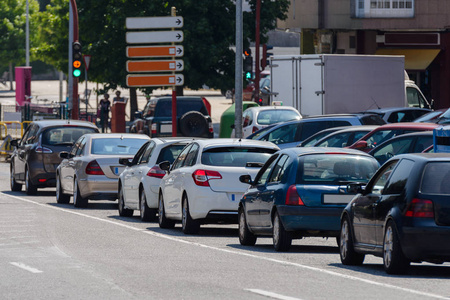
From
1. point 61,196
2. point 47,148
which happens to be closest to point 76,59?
point 47,148

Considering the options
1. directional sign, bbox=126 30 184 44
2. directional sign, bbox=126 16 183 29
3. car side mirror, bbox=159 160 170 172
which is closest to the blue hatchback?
car side mirror, bbox=159 160 170 172

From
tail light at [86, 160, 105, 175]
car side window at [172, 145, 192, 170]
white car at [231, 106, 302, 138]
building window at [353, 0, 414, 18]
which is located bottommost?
tail light at [86, 160, 105, 175]

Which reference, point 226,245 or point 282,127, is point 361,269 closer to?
point 226,245

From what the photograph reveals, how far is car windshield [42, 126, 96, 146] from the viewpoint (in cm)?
2697

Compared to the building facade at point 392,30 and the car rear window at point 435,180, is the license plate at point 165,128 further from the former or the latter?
the car rear window at point 435,180

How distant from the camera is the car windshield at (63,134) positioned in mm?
26969

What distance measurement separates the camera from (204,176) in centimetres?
1716

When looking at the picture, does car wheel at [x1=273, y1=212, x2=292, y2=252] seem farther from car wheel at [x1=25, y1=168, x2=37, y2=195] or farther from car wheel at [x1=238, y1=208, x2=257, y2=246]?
car wheel at [x1=25, y1=168, x2=37, y2=195]

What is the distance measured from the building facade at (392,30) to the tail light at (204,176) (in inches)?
1201

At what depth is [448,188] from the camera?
38.6 feet

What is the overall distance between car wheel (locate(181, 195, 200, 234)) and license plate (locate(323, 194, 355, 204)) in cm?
335

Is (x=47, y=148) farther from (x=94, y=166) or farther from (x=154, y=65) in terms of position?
(x=154, y=65)

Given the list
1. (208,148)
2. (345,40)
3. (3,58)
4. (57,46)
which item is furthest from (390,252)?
(3,58)

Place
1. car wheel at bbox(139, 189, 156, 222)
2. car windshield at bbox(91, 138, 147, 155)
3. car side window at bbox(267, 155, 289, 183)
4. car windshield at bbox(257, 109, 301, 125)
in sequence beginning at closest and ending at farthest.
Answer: car side window at bbox(267, 155, 289, 183)
car wheel at bbox(139, 189, 156, 222)
car windshield at bbox(91, 138, 147, 155)
car windshield at bbox(257, 109, 301, 125)
